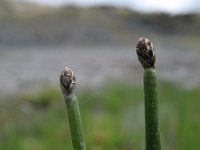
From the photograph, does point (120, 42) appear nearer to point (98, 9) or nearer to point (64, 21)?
point (64, 21)

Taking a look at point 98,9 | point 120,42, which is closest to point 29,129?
point 120,42

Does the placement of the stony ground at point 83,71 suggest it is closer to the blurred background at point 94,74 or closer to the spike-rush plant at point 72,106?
the blurred background at point 94,74

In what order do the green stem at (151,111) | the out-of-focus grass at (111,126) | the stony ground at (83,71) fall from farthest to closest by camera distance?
the stony ground at (83,71), the out-of-focus grass at (111,126), the green stem at (151,111)

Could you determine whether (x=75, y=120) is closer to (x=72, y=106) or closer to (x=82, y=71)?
(x=72, y=106)

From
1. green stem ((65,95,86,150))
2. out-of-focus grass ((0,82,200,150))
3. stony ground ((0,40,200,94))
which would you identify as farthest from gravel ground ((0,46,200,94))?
green stem ((65,95,86,150))

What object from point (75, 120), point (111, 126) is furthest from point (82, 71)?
point (75, 120)

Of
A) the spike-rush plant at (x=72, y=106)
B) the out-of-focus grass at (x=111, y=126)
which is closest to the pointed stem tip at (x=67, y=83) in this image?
the spike-rush plant at (x=72, y=106)

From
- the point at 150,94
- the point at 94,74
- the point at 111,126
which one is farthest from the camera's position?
the point at 94,74
